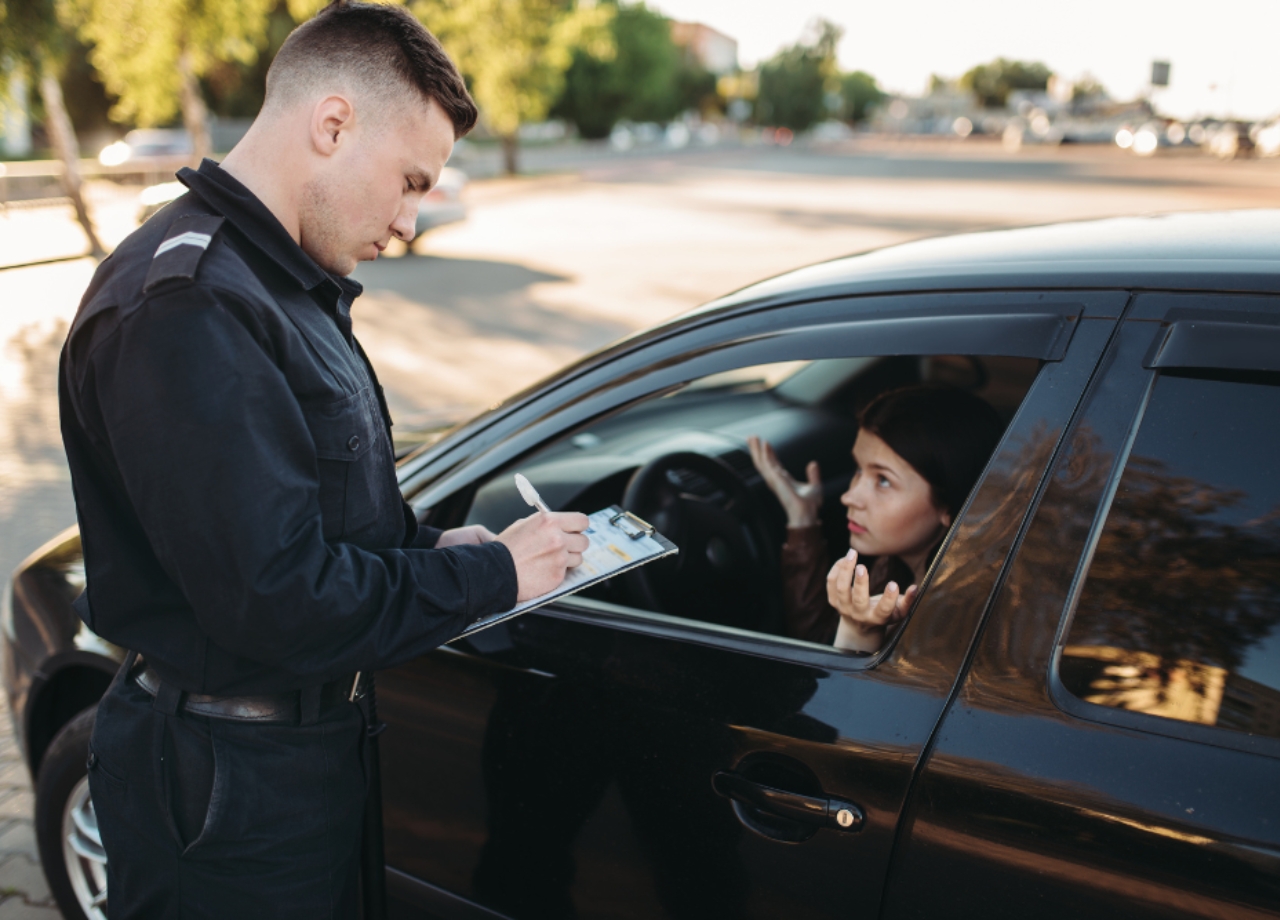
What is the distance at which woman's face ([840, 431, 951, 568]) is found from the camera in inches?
75.5

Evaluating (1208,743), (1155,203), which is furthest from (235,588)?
(1155,203)

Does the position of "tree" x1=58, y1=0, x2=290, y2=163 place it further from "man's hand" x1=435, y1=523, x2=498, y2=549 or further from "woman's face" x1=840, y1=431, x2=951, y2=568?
"woman's face" x1=840, y1=431, x2=951, y2=568

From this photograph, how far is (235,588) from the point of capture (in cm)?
→ 121

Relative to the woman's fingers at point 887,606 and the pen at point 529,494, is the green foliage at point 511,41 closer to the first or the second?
the pen at point 529,494

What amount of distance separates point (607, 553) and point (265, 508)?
56 cm

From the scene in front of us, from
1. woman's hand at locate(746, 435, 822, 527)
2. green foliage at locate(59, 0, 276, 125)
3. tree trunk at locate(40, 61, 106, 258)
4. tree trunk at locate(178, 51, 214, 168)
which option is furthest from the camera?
tree trunk at locate(178, 51, 214, 168)

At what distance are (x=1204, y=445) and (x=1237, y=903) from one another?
562 mm

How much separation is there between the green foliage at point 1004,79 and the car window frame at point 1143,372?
145657 mm

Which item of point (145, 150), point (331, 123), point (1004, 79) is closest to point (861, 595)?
point (331, 123)

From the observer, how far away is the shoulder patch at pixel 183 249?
1174mm

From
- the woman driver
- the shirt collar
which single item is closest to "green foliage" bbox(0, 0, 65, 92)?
the shirt collar

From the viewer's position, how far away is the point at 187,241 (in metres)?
1.23

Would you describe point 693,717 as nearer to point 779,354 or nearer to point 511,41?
point 779,354

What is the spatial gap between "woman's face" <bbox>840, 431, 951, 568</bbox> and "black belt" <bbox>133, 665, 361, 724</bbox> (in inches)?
39.9
